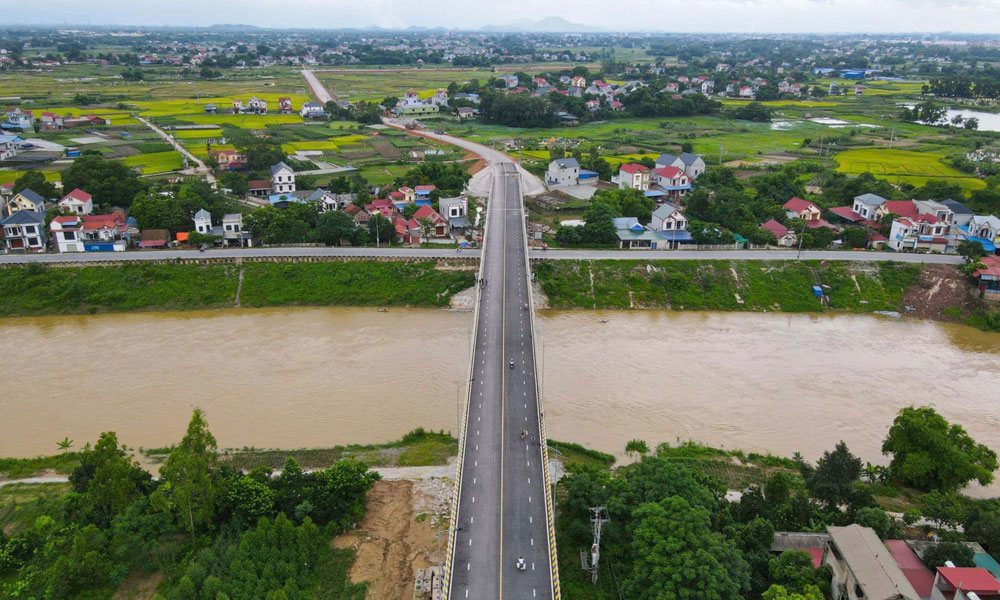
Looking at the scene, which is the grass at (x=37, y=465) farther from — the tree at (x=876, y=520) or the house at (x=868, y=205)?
the house at (x=868, y=205)

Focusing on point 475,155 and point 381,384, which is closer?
point 381,384

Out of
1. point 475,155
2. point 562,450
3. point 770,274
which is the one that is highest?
point 475,155

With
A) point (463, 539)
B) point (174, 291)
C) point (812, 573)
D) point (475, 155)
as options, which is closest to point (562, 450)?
point (463, 539)

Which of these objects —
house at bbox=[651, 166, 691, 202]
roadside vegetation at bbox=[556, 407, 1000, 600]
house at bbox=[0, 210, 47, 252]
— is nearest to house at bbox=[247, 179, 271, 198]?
house at bbox=[0, 210, 47, 252]

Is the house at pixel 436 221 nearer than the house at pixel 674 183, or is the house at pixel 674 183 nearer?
the house at pixel 436 221

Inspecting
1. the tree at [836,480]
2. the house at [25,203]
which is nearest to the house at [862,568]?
the tree at [836,480]

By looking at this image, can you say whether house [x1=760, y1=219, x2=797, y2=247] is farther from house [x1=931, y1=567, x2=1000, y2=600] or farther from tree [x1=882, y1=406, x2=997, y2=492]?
house [x1=931, y1=567, x2=1000, y2=600]

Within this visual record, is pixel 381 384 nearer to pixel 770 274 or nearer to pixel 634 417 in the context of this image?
pixel 634 417
